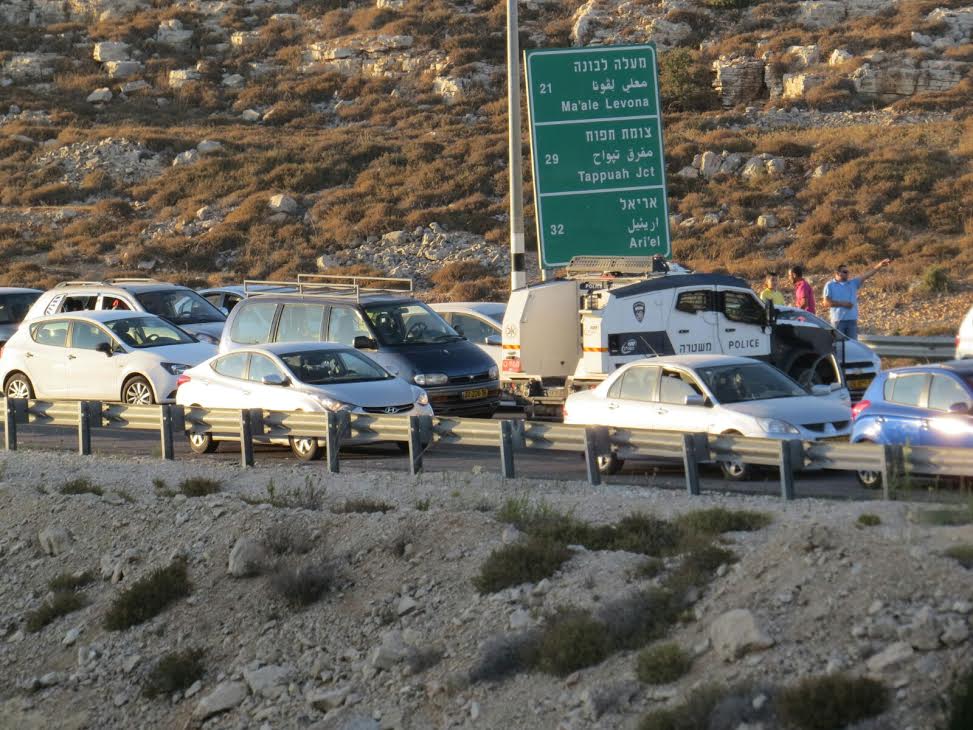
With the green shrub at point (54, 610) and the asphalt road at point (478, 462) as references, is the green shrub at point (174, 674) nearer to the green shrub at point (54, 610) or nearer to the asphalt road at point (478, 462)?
the green shrub at point (54, 610)

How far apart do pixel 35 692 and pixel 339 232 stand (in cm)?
3567

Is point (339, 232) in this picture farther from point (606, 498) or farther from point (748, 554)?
point (748, 554)

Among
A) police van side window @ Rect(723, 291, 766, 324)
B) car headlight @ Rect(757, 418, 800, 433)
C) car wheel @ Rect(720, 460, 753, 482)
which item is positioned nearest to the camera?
car wheel @ Rect(720, 460, 753, 482)

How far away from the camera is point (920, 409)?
1444cm

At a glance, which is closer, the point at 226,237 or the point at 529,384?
the point at 529,384

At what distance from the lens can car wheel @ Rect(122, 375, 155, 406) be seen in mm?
21734

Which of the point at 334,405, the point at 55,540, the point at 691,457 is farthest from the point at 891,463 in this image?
the point at 55,540

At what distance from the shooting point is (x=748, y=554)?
1055 cm

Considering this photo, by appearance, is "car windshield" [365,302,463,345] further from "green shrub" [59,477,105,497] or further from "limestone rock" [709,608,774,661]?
"limestone rock" [709,608,774,661]

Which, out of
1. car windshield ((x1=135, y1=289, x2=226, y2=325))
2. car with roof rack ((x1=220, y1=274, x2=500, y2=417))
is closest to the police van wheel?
car with roof rack ((x1=220, y1=274, x2=500, y2=417))

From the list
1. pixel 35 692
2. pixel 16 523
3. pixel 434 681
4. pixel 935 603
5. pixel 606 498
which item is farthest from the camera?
pixel 16 523

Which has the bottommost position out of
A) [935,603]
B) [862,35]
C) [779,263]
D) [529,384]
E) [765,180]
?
[935,603]

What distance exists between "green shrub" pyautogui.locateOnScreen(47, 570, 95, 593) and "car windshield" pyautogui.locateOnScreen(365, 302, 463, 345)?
298 inches

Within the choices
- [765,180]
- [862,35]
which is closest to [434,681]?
[765,180]
